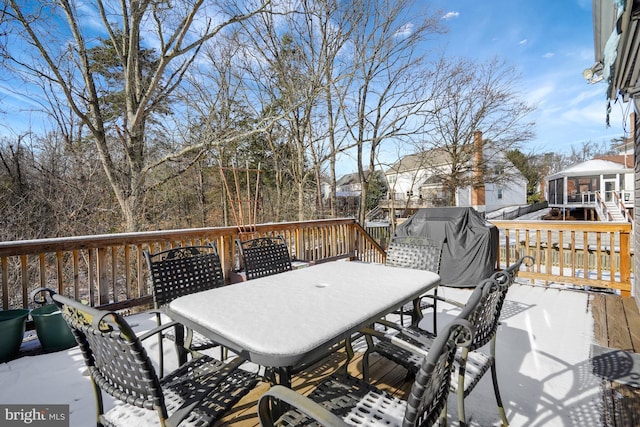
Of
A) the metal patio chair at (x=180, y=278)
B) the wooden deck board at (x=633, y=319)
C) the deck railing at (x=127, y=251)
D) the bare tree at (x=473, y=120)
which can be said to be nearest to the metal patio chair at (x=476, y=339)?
the metal patio chair at (x=180, y=278)

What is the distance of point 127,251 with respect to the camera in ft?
11.2

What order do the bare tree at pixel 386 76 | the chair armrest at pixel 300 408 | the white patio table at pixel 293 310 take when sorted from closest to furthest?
the chair armrest at pixel 300 408 < the white patio table at pixel 293 310 < the bare tree at pixel 386 76

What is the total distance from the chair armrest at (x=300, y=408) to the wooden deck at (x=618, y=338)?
1985 millimetres

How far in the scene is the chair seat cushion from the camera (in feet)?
4.08

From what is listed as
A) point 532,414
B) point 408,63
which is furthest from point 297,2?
point 532,414

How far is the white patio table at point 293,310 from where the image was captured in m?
1.21

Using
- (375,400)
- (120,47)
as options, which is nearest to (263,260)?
(375,400)

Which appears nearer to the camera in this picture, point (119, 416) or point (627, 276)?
point (119, 416)

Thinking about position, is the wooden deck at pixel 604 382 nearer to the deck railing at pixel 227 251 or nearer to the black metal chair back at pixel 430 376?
the deck railing at pixel 227 251

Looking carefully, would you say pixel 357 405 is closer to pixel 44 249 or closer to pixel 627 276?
pixel 44 249

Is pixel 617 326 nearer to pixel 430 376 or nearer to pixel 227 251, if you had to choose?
pixel 430 376

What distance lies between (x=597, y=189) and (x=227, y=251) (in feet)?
84.9

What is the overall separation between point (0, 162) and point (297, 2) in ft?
26.5

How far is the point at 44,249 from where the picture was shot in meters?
2.84
